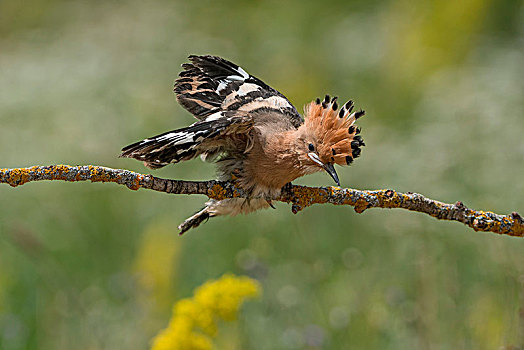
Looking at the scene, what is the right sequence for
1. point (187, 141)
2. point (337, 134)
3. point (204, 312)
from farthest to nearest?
point (204, 312)
point (337, 134)
point (187, 141)

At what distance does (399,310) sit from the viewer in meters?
Answer: 3.23

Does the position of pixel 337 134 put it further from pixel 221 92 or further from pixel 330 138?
pixel 221 92

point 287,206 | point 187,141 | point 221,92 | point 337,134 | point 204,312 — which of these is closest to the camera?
point 187,141

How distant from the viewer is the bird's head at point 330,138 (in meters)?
2.11

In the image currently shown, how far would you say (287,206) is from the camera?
4559mm

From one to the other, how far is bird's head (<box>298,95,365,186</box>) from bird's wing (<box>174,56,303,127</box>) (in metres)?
0.24

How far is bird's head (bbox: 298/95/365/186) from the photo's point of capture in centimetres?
211

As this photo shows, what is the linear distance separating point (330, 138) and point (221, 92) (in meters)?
0.64

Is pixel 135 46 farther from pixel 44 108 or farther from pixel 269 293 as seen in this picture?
pixel 269 293

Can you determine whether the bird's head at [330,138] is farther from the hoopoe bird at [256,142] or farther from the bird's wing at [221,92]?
the bird's wing at [221,92]

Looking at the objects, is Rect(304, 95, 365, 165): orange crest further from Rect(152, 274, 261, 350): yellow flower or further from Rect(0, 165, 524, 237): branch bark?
Rect(152, 274, 261, 350): yellow flower

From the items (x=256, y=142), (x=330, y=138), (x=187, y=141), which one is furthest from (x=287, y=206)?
(x=187, y=141)

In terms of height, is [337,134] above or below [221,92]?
below

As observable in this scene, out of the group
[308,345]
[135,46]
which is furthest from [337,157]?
[135,46]
